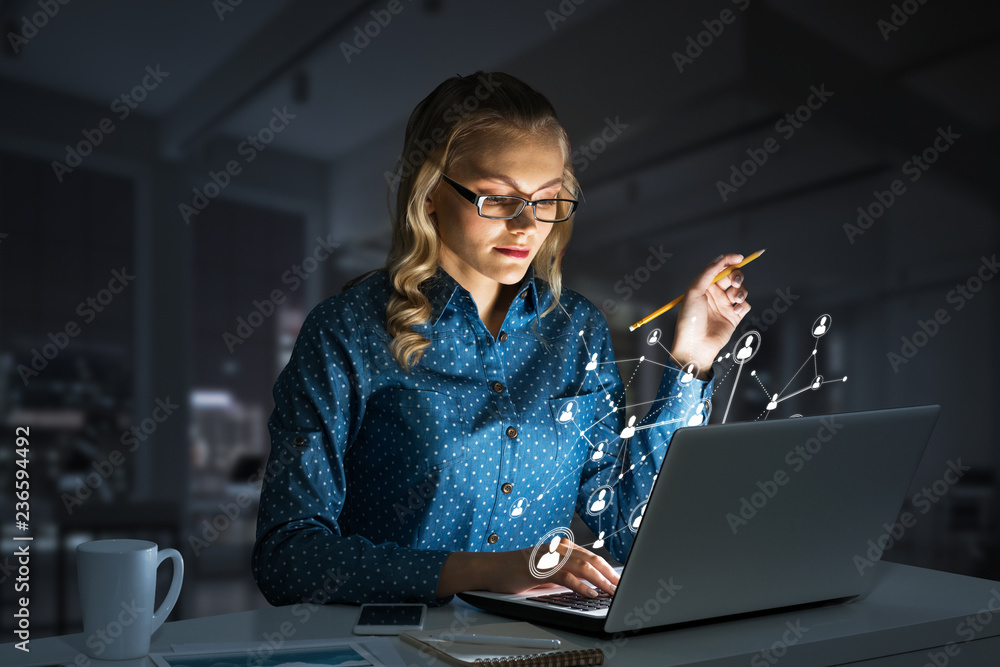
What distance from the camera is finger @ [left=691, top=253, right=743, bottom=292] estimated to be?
128cm

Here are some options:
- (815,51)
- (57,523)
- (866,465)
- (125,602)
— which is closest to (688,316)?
(866,465)

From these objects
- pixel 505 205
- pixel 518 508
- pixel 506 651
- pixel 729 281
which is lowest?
pixel 506 651

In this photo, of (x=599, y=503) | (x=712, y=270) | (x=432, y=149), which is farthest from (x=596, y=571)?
(x=432, y=149)

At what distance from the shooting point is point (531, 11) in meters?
3.71

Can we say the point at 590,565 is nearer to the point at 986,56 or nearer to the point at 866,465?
the point at 866,465

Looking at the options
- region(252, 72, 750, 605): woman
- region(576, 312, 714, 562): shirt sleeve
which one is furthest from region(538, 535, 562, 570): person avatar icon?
region(252, 72, 750, 605): woman

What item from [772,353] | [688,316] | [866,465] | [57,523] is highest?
[772,353]

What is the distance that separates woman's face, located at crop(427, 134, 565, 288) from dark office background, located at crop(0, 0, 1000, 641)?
1.87 metres

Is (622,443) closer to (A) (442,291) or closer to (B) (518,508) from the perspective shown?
(B) (518,508)

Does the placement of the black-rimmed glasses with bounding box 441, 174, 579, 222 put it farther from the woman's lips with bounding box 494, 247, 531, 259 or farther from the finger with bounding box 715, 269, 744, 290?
the finger with bounding box 715, 269, 744, 290

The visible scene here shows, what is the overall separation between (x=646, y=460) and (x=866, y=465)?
1.53 feet

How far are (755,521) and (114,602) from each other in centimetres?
65

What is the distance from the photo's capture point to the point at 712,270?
4.23ft

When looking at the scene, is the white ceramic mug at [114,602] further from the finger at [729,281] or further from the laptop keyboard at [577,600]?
the finger at [729,281]
